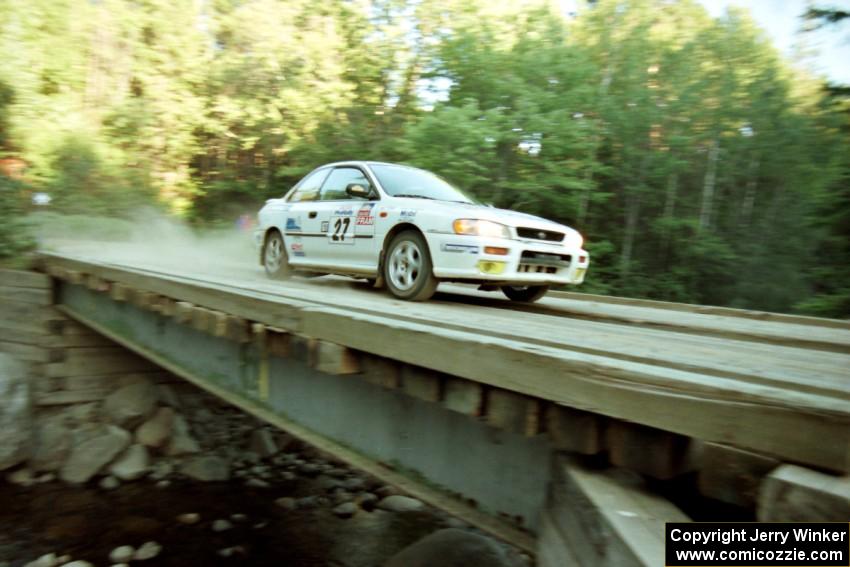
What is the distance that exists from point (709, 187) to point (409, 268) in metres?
11.0

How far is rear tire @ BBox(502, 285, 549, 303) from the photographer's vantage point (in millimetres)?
6504

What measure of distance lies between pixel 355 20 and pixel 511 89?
25.1 feet

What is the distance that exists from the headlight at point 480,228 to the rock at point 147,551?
Answer: 620 cm

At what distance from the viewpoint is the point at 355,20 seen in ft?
61.2

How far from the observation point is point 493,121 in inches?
502

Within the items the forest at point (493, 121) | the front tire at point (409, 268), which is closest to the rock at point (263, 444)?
the forest at point (493, 121)

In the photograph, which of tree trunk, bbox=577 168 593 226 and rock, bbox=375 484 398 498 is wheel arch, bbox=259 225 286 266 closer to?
rock, bbox=375 484 398 498

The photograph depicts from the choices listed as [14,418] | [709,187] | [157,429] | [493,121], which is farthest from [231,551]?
[709,187]

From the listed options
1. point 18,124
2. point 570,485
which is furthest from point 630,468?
point 18,124

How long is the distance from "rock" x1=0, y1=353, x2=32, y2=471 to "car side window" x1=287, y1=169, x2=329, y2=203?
6.85 metres

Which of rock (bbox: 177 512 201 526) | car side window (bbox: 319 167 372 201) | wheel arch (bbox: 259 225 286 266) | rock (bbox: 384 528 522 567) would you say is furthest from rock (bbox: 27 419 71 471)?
rock (bbox: 384 528 522 567)

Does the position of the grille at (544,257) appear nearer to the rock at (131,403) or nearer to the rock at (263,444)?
the rock at (263,444)

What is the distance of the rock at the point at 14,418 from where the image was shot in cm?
1027

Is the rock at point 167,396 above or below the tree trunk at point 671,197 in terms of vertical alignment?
below
